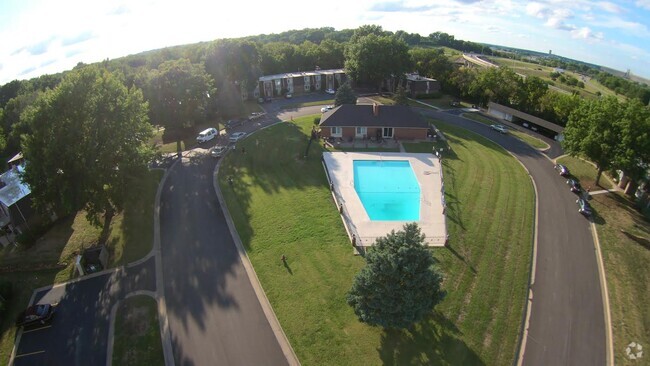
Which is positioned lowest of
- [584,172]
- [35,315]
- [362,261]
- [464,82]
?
[35,315]

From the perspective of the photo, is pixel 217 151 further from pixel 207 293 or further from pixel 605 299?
pixel 605 299

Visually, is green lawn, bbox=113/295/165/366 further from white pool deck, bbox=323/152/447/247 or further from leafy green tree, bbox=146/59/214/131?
leafy green tree, bbox=146/59/214/131

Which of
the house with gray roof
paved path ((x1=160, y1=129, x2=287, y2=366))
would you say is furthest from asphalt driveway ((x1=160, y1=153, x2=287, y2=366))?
the house with gray roof

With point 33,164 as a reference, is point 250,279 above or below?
below

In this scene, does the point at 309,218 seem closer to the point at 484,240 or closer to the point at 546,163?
the point at 484,240

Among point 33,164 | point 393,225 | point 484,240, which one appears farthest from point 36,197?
point 484,240

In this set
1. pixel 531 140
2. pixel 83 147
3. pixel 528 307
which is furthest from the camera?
pixel 531 140

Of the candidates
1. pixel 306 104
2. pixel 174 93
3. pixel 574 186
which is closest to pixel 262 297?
pixel 174 93
